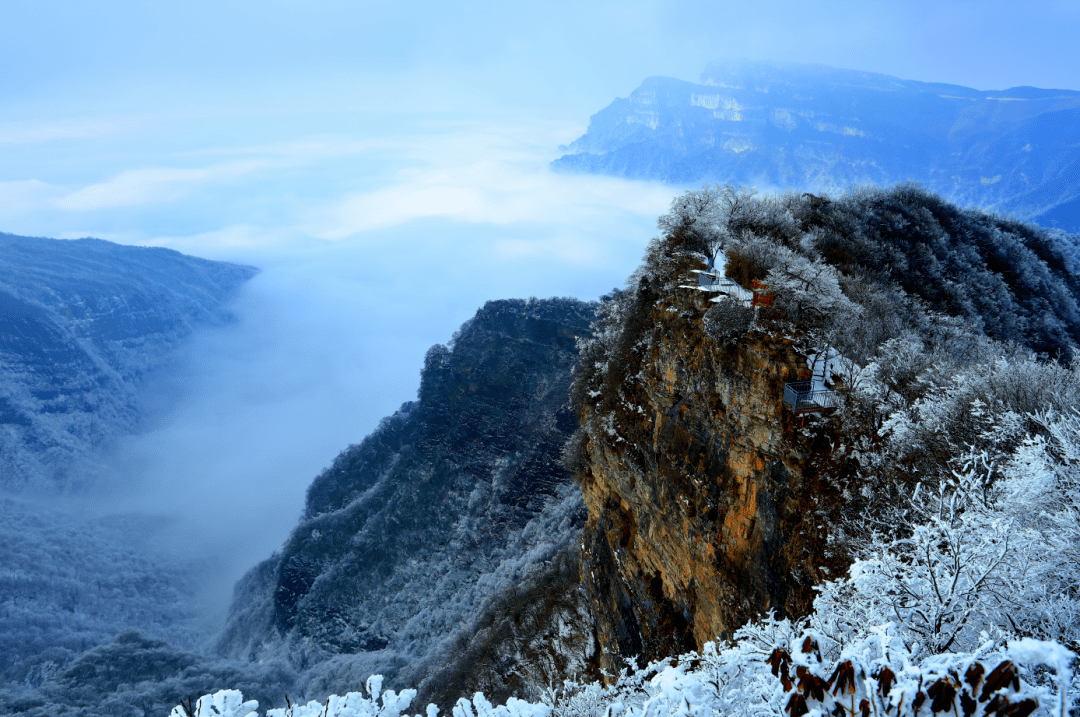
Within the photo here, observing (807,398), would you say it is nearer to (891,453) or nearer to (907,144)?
(891,453)

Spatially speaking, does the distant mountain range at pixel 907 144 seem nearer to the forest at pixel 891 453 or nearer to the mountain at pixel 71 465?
the forest at pixel 891 453

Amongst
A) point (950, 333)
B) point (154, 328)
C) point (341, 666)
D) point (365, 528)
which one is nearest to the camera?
point (950, 333)

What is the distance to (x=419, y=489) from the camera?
2483 inches

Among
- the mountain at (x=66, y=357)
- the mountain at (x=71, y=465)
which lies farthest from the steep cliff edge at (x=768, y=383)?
the mountain at (x=66, y=357)

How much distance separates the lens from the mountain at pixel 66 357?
400ft

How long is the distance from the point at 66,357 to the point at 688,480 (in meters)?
185

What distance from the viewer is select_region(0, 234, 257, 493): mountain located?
4806 inches

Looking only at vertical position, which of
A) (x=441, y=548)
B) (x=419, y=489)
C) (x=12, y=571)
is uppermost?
(x=419, y=489)

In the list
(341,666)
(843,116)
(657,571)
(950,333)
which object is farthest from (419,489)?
(843,116)

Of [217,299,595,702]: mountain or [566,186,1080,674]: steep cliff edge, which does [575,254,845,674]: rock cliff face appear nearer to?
[566,186,1080,674]: steep cliff edge

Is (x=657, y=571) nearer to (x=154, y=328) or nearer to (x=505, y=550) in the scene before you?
(x=505, y=550)

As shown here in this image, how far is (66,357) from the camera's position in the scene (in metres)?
144

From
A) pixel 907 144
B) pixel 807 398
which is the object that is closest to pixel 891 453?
pixel 807 398

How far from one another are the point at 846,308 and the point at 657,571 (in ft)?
42.9
